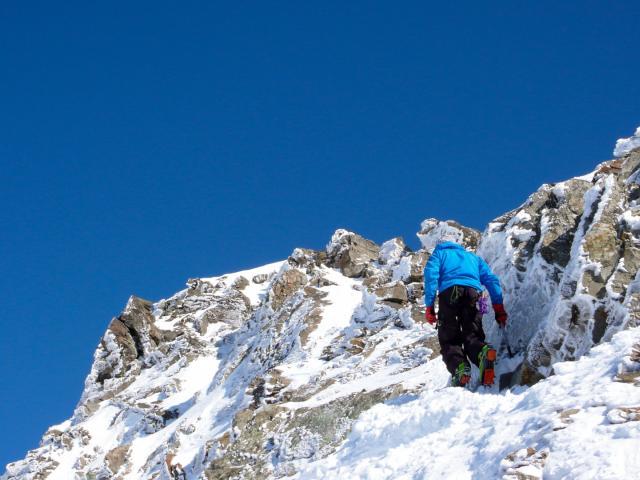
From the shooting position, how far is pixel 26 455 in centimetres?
4450

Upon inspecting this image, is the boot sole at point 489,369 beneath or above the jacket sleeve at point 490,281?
beneath

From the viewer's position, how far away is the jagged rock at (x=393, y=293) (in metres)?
33.2

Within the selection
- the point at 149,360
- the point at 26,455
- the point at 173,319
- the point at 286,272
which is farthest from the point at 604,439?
the point at 173,319

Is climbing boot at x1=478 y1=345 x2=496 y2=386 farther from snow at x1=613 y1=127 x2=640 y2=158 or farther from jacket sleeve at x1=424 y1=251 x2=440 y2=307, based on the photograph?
snow at x1=613 y1=127 x2=640 y2=158

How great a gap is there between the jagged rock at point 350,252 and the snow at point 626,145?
2758 centimetres

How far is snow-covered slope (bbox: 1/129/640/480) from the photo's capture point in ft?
31.8

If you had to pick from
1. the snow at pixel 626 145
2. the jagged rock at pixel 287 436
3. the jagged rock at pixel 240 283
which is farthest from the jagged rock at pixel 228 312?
the snow at pixel 626 145

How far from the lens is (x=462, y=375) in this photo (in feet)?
45.4

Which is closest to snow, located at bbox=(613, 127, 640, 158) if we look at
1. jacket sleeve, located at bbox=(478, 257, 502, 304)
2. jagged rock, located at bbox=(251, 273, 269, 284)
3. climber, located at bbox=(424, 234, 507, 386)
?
jacket sleeve, located at bbox=(478, 257, 502, 304)

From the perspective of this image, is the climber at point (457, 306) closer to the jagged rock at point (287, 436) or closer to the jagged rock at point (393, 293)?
the jagged rock at point (287, 436)

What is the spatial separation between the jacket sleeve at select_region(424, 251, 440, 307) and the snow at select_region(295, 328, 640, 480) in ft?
5.80

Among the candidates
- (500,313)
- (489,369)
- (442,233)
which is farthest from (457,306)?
(442,233)

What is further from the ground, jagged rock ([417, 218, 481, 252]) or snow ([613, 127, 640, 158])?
jagged rock ([417, 218, 481, 252])

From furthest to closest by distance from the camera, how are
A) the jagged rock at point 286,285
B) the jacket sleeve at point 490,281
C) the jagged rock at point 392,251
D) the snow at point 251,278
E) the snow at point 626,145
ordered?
the snow at point 251,278
the jagged rock at point 392,251
the jagged rock at point 286,285
the snow at point 626,145
the jacket sleeve at point 490,281
